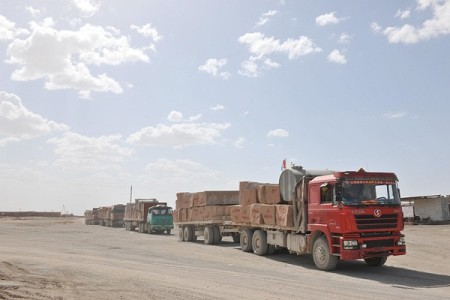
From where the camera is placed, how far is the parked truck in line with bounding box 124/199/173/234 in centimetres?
3878

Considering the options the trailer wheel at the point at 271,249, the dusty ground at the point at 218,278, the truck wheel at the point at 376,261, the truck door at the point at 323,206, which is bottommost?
the dusty ground at the point at 218,278

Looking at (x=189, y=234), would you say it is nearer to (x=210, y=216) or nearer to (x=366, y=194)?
(x=210, y=216)

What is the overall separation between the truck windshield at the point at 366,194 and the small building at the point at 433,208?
107 feet

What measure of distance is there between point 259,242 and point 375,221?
668 cm

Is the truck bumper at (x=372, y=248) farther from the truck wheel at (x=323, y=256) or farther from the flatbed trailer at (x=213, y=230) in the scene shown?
the flatbed trailer at (x=213, y=230)

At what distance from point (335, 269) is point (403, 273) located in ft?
6.75

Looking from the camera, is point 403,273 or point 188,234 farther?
point 188,234

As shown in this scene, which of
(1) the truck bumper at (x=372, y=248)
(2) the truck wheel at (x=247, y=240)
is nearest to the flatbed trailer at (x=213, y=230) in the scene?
(2) the truck wheel at (x=247, y=240)

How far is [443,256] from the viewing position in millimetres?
17984

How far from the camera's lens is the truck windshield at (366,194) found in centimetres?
1340

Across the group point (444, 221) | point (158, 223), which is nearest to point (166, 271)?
point (158, 223)

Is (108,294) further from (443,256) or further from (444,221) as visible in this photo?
(444,221)

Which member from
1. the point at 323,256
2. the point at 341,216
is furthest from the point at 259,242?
the point at 341,216

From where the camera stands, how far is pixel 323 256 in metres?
14.1
